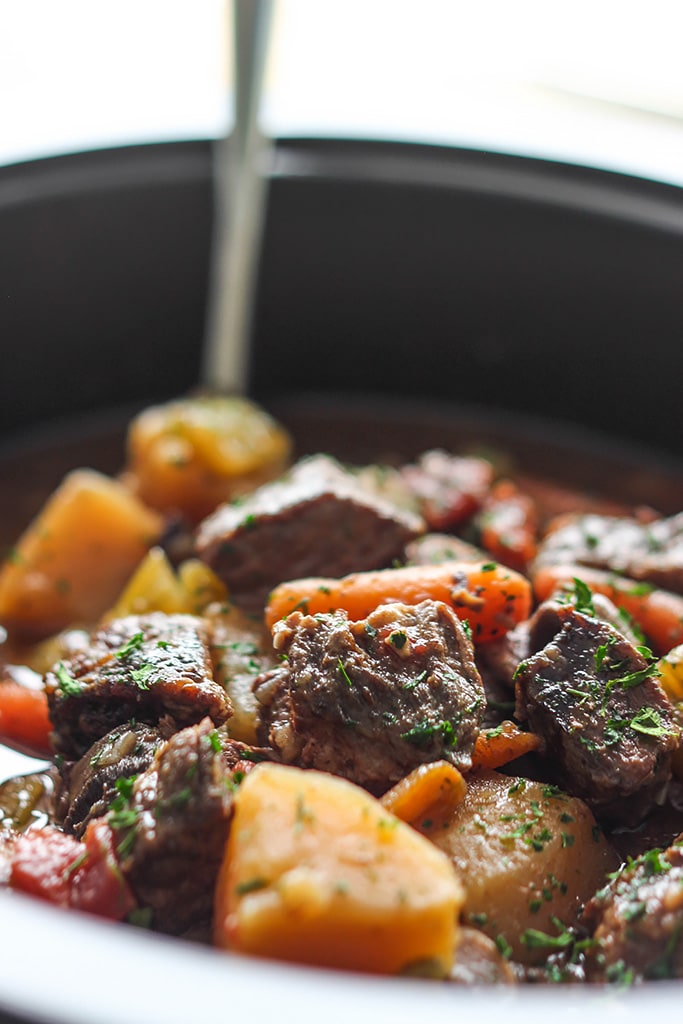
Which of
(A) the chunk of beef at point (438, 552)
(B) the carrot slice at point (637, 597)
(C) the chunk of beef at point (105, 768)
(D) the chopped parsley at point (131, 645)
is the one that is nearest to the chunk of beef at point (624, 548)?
(B) the carrot slice at point (637, 597)

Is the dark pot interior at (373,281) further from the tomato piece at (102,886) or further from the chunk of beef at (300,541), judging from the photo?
the tomato piece at (102,886)

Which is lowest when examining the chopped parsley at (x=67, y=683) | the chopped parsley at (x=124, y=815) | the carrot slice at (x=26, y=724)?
the chopped parsley at (x=124, y=815)

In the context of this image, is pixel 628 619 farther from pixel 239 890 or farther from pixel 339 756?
pixel 239 890

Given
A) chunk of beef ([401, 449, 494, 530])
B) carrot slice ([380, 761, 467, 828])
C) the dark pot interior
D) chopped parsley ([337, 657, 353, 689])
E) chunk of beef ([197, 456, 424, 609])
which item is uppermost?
the dark pot interior

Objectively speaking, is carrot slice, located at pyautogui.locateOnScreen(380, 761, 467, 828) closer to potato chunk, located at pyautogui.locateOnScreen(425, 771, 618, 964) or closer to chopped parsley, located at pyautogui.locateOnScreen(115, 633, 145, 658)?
potato chunk, located at pyautogui.locateOnScreen(425, 771, 618, 964)

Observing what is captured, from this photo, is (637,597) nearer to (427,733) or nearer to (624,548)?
(624,548)

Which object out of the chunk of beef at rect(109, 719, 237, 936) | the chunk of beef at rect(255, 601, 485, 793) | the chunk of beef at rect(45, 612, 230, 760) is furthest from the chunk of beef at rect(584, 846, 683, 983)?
the chunk of beef at rect(45, 612, 230, 760)

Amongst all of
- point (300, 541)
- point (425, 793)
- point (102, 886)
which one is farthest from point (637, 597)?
point (102, 886)
